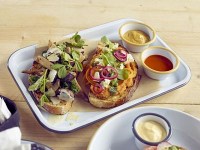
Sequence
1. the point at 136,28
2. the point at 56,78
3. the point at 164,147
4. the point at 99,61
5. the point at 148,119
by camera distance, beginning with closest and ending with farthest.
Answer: the point at 164,147 < the point at 148,119 < the point at 56,78 < the point at 99,61 < the point at 136,28

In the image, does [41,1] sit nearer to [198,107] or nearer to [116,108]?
[116,108]

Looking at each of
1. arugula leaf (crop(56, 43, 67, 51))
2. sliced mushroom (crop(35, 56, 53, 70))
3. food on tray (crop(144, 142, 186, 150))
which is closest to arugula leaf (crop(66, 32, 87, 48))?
arugula leaf (crop(56, 43, 67, 51))

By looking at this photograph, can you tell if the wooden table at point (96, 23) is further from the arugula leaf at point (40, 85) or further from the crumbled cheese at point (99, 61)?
the crumbled cheese at point (99, 61)

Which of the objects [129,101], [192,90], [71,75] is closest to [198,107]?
[192,90]

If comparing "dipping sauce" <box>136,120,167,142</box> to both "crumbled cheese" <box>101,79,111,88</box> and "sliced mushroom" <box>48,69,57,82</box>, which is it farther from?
"sliced mushroom" <box>48,69,57,82</box>

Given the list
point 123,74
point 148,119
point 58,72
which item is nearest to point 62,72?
point 58,72

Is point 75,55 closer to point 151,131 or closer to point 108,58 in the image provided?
point 108,58

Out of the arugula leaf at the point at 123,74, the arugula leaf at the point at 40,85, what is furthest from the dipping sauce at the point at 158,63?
the arugula leaf at the point at 40,85
